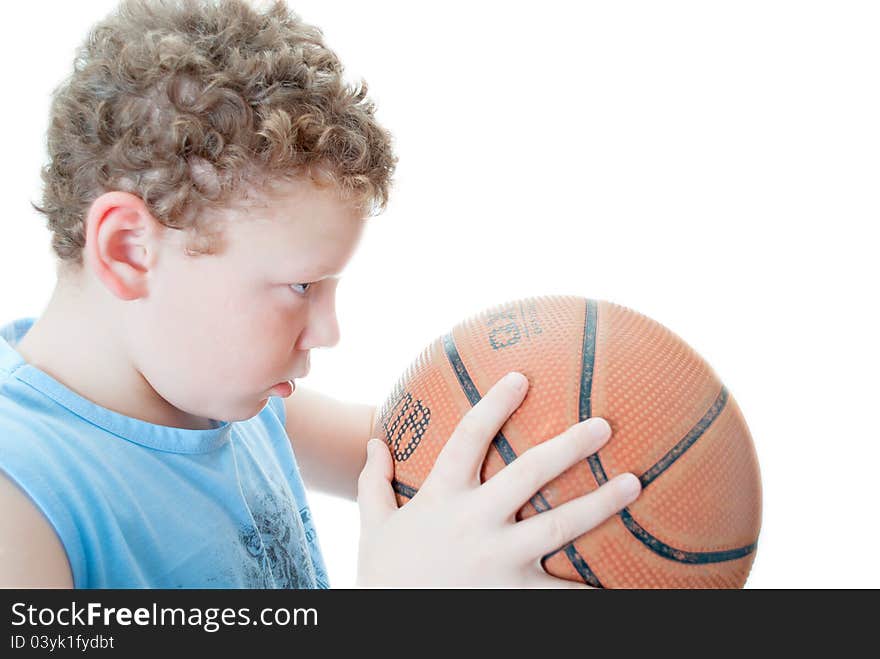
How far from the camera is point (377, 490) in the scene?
0.93 metres

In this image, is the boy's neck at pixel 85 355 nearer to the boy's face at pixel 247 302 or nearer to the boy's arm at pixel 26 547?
the boy's face at pixel 247 302

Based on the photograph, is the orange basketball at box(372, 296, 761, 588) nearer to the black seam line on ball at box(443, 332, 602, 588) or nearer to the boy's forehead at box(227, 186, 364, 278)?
the black seam line on ball at box(443, 332, 602, 588)

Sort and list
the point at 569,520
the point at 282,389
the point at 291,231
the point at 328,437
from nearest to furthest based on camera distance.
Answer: the point at 569,520, the point at 291,231, the point at 282,389, the point at 328,437

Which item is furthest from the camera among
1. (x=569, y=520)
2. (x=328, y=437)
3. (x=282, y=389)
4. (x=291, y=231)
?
(x=328, y=437)

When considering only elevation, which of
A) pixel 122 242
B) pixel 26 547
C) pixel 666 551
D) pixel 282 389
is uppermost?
pixel 122 242

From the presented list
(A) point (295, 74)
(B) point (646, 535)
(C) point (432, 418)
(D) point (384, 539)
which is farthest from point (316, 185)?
(B) point (646, 535)

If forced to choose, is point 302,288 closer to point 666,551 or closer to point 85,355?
point 85,355

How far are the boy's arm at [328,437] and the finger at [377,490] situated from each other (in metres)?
0.47

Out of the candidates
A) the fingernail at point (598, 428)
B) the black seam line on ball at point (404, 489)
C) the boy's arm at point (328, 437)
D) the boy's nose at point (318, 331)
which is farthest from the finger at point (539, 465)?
the boy's arm at point (328, 437)

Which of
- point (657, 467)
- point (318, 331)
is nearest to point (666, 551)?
point (657, 467)

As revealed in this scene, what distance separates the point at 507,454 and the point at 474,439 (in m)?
0.04

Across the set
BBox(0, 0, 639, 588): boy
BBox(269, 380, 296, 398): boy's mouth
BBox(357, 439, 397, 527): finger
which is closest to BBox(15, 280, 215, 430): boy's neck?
BBox(0, 0, 639, 588): boy

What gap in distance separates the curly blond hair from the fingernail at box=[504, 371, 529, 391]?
28cm
